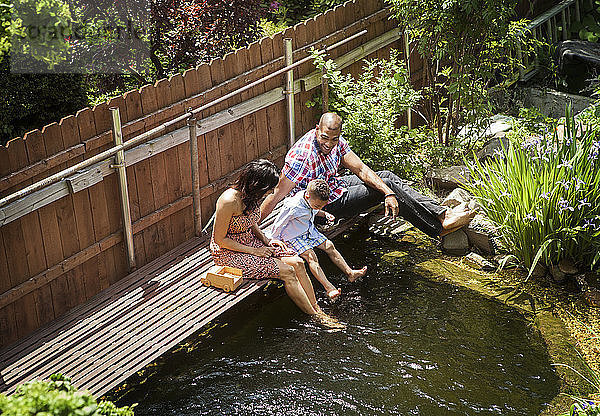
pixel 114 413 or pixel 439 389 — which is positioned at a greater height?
pixel 114 413

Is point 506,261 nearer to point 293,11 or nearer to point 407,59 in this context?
point 407,59

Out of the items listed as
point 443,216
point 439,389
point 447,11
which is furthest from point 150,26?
point 439,389

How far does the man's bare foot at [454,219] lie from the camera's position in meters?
6.41

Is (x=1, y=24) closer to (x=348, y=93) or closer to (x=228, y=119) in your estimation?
(x=228, y=119)

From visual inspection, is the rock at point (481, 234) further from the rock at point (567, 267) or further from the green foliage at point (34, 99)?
the green foliage at point (34, 99)

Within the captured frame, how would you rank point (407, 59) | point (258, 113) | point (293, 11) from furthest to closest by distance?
point (293, 11)
point (407, 59)
point (258, 113)

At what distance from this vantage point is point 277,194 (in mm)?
6086

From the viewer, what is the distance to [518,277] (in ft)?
20.4

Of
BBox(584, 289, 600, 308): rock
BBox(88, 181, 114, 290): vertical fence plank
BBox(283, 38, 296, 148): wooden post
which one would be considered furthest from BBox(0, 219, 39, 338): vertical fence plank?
BBox(584, 289, 600, 308): rock

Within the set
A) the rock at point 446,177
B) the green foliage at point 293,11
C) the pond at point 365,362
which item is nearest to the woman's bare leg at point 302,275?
the pond at point 365,362

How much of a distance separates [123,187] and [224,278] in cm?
106

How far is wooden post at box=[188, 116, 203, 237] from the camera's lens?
19.5 ft

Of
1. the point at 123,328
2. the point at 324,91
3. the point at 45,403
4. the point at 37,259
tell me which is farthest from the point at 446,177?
the point at 45,403

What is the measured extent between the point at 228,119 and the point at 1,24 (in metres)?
2.02
